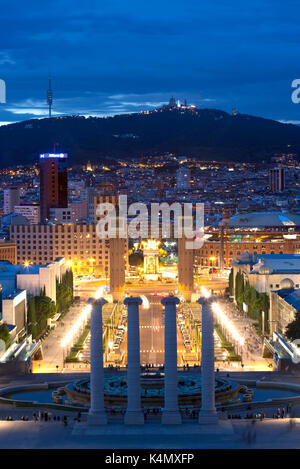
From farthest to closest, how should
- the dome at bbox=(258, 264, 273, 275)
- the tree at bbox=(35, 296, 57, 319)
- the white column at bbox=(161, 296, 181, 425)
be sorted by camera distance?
1. the dome at bbox=(258, 264, 273, 275)
2. the tree at bbox=(35, 296, 57, 319)
3. the white column at bbox=(161, 296, 181, 425)

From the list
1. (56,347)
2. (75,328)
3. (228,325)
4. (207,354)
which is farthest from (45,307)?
(207,354)

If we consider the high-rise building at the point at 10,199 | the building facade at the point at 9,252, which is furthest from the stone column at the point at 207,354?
the high-rise building at the point at 10,199

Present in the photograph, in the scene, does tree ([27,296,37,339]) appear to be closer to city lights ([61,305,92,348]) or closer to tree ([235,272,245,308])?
city lights ([61,305,92,348])

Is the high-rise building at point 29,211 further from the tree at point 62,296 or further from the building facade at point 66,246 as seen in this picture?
the tree at point 62,296

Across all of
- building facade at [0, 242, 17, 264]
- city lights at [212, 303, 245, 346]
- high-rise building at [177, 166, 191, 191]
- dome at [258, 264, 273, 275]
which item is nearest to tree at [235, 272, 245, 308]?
city lights at [212, 303, 245, 346]
